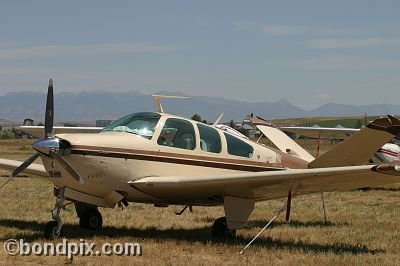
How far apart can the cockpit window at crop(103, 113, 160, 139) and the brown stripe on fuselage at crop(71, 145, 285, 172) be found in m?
0.39

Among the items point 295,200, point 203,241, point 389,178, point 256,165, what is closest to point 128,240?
point 203,241

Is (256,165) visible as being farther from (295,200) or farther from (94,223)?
(295,200)

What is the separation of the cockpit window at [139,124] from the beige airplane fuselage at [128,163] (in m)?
0.10

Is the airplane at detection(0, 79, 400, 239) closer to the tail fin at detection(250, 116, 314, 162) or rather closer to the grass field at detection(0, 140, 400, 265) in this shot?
the grass field at detection(0, 140, 400, 265)

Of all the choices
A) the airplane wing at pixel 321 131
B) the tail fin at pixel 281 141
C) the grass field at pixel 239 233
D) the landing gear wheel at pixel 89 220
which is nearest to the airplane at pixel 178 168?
the grass field at pixel 239 233

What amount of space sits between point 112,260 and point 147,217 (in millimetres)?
5510

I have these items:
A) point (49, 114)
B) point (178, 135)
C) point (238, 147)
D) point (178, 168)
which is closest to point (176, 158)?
point (178, 168)

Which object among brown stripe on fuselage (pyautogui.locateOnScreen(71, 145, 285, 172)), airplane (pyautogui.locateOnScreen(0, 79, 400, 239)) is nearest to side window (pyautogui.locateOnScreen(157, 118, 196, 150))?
airplane (pyautogui.locateOnScreen(0, 79, 400, 239))

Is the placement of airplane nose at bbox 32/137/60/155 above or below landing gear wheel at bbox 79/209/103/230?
above

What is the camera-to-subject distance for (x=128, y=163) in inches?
404

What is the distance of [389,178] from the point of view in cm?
947

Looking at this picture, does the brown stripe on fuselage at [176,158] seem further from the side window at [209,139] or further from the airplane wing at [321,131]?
the airplane wing at [321,131]

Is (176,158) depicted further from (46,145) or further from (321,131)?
(321,131)

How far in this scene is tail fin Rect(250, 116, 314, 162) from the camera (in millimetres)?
13070
